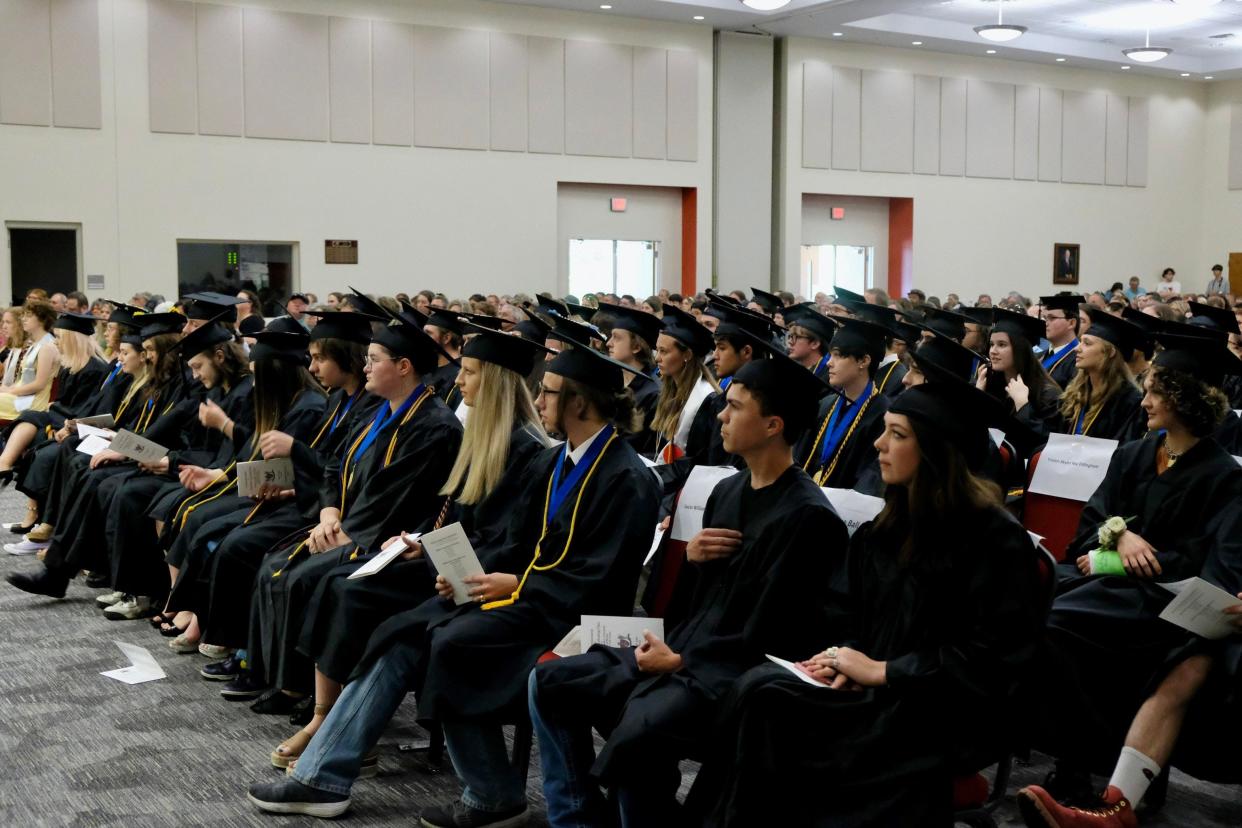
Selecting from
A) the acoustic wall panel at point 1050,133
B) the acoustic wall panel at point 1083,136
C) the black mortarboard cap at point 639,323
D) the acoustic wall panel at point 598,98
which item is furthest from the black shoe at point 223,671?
the acoustic wall panel at point 1083,136

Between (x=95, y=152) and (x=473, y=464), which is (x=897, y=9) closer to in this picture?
(x=95, y=152)

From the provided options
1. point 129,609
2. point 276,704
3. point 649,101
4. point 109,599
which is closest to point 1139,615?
point 276,704

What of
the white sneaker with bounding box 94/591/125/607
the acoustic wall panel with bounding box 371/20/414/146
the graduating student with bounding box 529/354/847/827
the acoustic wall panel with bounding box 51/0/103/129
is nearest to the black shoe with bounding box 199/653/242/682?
the white sneaker with bounding box 94/591/125/607

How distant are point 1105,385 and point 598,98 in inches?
573

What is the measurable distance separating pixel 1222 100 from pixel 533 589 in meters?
25.7

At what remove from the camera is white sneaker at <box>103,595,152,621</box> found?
6.70 m

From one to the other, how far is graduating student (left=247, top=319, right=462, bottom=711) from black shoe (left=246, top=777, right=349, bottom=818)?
0.77m

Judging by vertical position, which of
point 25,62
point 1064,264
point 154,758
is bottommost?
point 154,758

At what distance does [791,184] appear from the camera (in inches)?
821

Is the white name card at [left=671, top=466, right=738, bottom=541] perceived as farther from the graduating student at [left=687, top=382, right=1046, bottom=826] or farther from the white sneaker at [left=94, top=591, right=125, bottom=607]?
the white sneaker at [left=94, top=591, right=125, bottom=607]

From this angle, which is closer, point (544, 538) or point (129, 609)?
point (544, 538)

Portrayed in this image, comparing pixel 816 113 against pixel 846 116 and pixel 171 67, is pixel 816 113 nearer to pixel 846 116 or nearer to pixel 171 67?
pixel 846 116

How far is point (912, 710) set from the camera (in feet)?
9.62

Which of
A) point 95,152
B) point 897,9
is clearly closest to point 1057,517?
point 95,152
